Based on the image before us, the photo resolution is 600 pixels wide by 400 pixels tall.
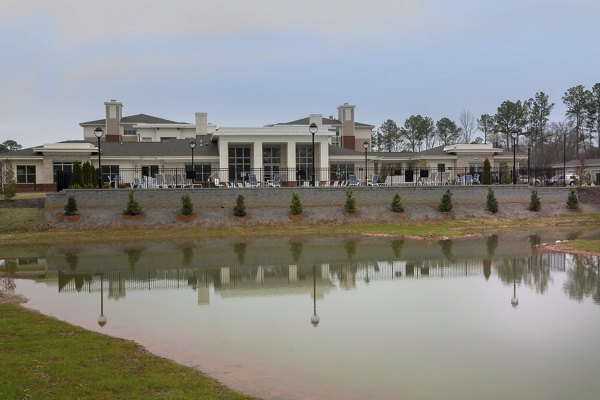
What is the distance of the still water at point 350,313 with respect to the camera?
327 inches

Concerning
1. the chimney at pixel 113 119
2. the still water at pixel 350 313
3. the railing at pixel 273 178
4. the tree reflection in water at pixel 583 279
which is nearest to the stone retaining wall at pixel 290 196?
the railing at pixel 273 178

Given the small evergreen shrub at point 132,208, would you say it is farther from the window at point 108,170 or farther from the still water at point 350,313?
the window at point 108,170

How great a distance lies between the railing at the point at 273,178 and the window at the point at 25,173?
213 inches

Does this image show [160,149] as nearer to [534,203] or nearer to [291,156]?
[291,156]

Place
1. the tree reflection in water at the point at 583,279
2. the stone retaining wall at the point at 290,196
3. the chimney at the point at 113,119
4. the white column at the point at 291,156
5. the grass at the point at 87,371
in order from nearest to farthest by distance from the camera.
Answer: the grass at the point at 87,371 → the tree reflection in water at the point at 583,279 → the stone retaining wall at the point at 290,196 → the white column at the point at 291,156 → the chimney at the point at 113,119

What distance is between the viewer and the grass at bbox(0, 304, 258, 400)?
728cm

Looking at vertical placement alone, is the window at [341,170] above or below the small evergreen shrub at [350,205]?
above

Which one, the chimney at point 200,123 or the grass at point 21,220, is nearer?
the grass at point 21,220

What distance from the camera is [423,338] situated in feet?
33.7

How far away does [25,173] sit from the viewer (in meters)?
42.6

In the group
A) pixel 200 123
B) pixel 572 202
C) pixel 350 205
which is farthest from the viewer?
pixel 200 123

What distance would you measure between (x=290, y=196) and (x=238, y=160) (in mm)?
10585

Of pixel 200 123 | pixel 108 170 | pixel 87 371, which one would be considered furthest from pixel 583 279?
pixel 200 123

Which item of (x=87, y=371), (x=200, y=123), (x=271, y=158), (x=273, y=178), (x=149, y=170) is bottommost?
(x=87, y=371)
